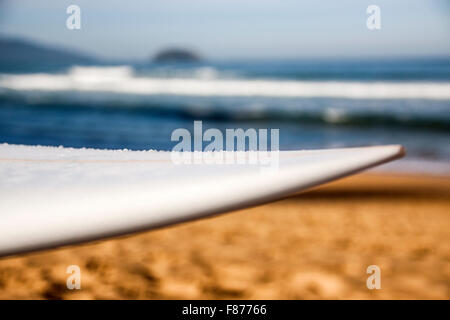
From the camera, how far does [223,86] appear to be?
13312 mm

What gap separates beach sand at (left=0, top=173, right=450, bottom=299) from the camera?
5.65 feet

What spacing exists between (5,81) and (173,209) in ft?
49.8

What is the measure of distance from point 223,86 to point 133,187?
12403 millimetres

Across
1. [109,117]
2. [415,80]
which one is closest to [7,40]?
[109,117]

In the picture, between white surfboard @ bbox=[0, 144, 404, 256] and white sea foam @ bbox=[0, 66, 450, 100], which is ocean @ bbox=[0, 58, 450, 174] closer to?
white sea foam @ bbox=[0, 66, 450, 100]

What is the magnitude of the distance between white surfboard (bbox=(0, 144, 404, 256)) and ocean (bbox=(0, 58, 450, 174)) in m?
0.25

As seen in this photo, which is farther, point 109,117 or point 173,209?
point 109,117

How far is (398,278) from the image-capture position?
5.91ft

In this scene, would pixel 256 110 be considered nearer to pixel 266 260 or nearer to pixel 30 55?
pixel 266 260

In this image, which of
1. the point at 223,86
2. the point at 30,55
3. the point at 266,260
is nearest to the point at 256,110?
the point at 223,86

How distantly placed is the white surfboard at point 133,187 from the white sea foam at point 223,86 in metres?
9.00

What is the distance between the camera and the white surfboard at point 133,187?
1.09 m

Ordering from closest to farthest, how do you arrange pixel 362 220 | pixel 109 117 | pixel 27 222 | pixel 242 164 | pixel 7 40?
pixel 27 222 < pixel 242 164 < pixel 362 220 < pixel 109 117 < pixel 7 40
